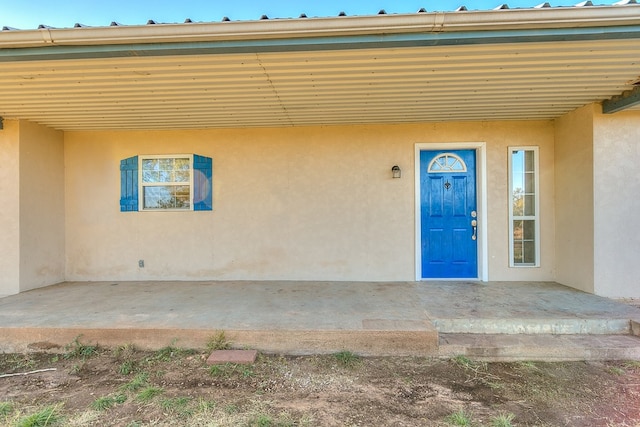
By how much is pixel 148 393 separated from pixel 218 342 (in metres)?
0.75

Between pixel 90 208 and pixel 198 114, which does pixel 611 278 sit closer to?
pixel 198 114

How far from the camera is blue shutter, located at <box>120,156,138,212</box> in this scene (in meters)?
5.28

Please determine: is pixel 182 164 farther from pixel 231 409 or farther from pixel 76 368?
pixel 231 409

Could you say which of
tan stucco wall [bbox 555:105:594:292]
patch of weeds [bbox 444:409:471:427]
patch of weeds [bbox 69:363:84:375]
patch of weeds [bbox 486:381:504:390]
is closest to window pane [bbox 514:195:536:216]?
tan stucco wall [bbox 555:105:594:292]

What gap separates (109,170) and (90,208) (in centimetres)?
70

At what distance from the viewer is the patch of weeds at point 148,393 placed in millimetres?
2300

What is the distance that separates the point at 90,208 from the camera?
209 inches

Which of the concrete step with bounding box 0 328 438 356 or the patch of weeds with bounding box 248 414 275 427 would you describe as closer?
the patch of weeds with bounding box 248 414 275 427

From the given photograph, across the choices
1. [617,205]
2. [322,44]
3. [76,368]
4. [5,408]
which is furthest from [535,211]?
[5,408]

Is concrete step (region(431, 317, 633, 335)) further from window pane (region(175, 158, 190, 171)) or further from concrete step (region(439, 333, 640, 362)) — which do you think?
window pane (region(175, 158, 190, 171))

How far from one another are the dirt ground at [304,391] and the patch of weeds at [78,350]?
0.03ft

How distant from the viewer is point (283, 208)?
514cm

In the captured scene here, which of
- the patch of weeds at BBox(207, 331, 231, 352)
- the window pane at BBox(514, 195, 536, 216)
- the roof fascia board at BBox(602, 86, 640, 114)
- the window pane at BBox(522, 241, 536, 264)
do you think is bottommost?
the patch of weeds at BBox(207, 331, 231, 352)

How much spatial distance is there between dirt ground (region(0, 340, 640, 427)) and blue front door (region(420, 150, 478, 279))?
7.45 feet
